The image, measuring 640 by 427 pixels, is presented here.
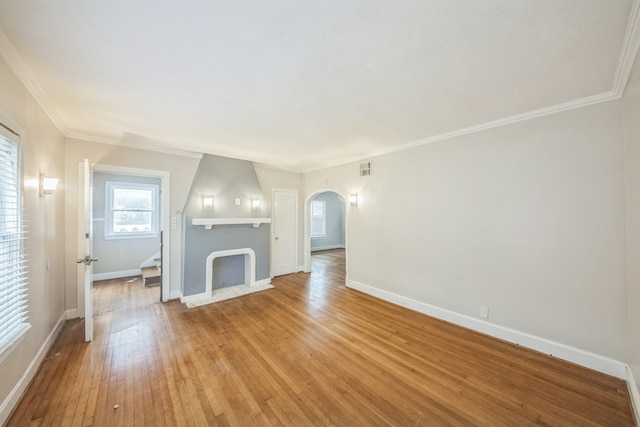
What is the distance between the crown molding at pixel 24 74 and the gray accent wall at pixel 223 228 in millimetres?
1962

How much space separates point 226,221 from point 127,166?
177cm

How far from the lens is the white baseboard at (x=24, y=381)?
173cm

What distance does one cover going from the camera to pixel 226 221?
453cm

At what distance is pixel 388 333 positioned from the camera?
307 centimetres

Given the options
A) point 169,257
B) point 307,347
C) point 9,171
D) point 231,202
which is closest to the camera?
point 9,171

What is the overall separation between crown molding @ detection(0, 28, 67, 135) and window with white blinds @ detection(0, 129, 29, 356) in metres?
0.56

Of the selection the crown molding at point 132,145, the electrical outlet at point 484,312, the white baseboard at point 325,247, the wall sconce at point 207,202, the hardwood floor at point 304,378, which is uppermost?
the crown molding at point 132,145

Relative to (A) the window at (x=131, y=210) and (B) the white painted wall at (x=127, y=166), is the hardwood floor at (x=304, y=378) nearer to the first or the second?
(B) the white painted wall at (x=127, y=166)

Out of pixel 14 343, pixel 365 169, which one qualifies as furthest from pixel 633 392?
pixel 14 343

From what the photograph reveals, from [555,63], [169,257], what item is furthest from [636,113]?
[169,257]

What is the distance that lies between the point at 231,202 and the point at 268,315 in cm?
232

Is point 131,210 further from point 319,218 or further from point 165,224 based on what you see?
point 319,218

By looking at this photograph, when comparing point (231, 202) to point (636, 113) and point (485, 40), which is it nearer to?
point (485, 40)

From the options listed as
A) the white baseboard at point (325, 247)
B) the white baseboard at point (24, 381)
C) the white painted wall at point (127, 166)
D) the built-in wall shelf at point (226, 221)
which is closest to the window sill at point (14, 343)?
the white baseboard at point (24, 381)
